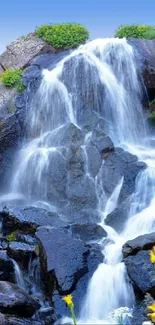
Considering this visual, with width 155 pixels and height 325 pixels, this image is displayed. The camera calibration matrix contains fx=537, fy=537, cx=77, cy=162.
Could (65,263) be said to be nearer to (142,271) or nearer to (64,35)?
(142,271)

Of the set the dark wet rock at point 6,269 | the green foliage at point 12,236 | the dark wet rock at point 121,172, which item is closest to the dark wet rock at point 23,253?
the dark wet rock at point 6,269

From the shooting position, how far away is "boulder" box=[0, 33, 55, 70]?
53.3 ft

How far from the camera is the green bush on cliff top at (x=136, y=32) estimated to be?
1694 centimetres

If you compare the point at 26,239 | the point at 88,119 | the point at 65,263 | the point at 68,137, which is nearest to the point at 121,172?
the point at 68,137

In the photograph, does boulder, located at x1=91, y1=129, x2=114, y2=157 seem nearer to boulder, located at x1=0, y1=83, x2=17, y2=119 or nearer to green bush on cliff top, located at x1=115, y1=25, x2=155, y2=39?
boulder, located at x1=0, y1=83, x2=17, y2=119

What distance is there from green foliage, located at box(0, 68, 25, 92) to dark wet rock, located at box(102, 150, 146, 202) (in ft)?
13.5

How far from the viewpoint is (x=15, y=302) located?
7.96 meters

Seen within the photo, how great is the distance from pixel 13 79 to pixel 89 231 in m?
6.61

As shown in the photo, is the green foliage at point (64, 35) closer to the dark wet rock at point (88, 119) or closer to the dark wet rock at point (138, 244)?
the dark wet rock at point (88, 119)

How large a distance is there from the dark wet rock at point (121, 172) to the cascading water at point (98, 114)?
0.47 ft

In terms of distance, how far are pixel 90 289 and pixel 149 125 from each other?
733cm

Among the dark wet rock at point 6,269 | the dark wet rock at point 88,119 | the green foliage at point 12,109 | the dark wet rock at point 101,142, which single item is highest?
the green foliage at point 12,109

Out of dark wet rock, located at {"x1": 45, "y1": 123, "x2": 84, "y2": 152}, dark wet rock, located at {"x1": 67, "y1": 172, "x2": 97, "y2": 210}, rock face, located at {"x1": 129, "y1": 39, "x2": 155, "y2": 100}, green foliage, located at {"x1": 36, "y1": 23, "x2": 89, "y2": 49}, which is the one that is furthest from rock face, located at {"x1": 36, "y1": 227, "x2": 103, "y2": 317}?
green foliage, located at {"x1": 36, "y1": 23, "x2": 89, "y2": 49}

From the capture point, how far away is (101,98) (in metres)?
14.4
